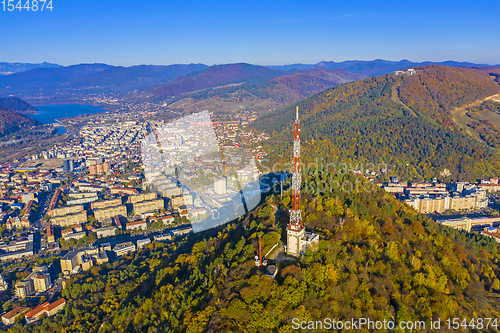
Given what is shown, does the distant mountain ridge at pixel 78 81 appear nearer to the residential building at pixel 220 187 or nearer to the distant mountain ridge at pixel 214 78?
the distant mountain ridge at pixel 214 78

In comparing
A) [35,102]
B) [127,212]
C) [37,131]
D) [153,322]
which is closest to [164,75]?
[35,102]

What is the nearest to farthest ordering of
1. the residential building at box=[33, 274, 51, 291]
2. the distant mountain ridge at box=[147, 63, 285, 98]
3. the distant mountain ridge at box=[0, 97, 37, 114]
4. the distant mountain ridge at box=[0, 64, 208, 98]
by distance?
the residential building at box=[33, 274, 51, 291] → the distant mountain ridge at box=[0, 97, 37, 114] → the distant mountain ridge at box=[147, 63, 285, 98] → the distant mountain ridge at box=[0, 64, 208, 98]

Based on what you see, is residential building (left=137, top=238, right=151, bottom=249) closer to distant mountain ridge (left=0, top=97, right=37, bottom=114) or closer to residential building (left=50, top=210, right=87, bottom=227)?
residential building (left=50, top=210, right=87, bottom=227)

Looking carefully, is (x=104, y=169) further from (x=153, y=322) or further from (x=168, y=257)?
(x=153, y=322)

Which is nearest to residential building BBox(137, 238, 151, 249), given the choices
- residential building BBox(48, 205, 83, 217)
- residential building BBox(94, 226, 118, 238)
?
residential building BBox(94, 226, 118, 238)

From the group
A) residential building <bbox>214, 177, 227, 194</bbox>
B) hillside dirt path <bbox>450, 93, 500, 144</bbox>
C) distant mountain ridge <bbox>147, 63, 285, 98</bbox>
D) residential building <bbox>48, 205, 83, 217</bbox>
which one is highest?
distant mountain ridge <bbox>147, 63, 285, 98</bbox>

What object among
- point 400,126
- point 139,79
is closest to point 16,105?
point 139,79
